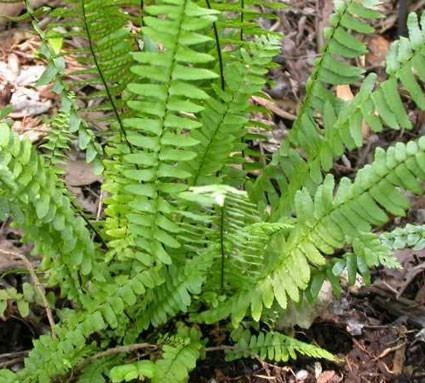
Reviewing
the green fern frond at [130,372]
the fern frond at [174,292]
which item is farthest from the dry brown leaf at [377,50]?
the green fern frond at [130,372]

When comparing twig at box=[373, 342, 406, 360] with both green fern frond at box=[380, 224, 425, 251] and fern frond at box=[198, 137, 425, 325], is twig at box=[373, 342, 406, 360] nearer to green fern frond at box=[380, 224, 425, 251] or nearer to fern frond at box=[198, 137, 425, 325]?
green fern frond at box=[380, 224, 425, 251]

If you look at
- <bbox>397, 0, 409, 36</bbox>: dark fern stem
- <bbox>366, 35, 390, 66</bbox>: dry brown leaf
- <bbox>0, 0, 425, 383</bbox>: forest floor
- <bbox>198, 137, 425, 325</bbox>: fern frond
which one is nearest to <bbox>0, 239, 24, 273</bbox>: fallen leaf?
<bbox>0, 0, 425, 383</bbox>: forest floor

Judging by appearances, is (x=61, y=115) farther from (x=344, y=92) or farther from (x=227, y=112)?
(x=344, y=92)

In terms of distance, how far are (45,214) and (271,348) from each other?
765 millimetres

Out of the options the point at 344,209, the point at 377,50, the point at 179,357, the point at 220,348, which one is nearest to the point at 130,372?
the point at 179,357

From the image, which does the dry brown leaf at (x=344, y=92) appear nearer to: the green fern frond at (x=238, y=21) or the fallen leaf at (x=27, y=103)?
the green fern frond at (x=238, y=21)

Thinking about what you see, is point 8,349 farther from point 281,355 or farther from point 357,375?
point 357,375

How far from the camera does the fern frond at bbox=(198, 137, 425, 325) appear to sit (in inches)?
77.0

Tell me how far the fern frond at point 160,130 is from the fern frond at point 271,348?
0.38m

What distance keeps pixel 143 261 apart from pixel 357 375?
785 millimetres

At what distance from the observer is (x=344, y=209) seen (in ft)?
6.54

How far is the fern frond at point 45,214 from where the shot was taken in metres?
2.07

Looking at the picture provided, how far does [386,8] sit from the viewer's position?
3.92 metres

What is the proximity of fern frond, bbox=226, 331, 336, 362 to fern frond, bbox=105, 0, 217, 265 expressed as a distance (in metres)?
0.38
